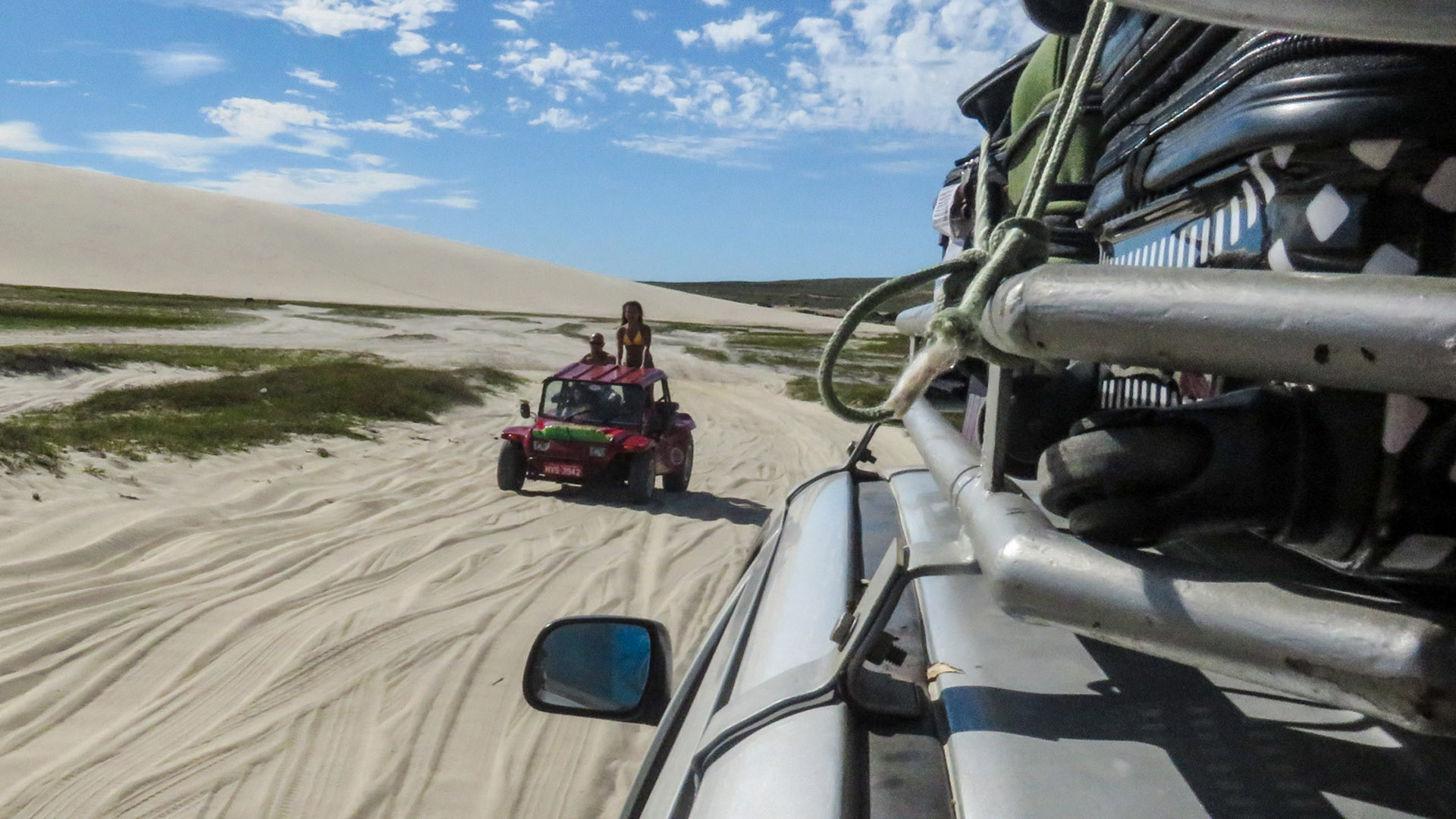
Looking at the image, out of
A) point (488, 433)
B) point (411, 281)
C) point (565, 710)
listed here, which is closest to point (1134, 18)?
point (565, 710)

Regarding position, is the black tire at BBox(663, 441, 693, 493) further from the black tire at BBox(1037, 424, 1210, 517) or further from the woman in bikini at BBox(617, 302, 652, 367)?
the black tire at BBox(1037, 424, 1210, 517)

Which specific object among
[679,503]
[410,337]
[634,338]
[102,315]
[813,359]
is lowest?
[679,503]

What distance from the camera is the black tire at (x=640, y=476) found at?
9320 mm

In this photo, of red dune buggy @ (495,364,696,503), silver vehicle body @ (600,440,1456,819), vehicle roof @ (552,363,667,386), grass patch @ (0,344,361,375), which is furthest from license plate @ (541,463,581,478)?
grass patch @ (0,344,361,375)

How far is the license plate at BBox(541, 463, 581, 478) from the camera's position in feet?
30.7

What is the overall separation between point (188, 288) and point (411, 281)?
17.6 meters

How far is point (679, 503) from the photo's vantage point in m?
9.88

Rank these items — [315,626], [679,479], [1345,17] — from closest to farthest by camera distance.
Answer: [1345,17], [315,626], [679,479]

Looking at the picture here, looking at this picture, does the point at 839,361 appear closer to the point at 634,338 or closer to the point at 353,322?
the point at 634,338

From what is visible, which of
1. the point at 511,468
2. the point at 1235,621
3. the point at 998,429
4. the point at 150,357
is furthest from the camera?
the point at 150,357

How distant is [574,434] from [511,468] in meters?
0.75

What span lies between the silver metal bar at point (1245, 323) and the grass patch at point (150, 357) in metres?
18.0

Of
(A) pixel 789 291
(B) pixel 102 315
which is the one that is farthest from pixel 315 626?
(A) pixel 789 291

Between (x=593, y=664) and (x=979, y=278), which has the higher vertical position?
(x=979, y=278)
